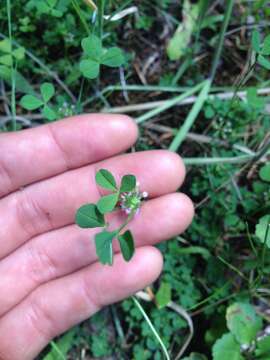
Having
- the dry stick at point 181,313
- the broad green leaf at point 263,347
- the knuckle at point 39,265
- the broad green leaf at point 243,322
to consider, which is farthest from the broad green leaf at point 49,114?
the broad green leaf at point 263,347

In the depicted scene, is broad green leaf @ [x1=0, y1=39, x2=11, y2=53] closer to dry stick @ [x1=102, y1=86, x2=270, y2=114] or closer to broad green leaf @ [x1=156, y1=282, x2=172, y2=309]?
dry stick @ [x1=102, y1=86, x2=270, y2=114]

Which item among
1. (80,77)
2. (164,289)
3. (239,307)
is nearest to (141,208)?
(164,289)

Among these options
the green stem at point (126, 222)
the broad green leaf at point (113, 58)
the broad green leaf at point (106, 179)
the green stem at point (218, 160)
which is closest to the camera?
the green stem at point (126, 222)

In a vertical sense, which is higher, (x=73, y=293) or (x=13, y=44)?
(x=13, y=44)

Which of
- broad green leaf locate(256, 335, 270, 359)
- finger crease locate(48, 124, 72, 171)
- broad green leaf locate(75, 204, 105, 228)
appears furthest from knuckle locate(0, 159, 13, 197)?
broad green leaf locate(256, 335, 270, 359)

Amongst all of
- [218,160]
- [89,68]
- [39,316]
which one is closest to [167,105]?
[218,160]

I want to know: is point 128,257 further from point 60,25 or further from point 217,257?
point 60,25

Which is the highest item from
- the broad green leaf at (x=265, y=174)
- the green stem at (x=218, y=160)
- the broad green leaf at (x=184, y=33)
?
the broad green leaf at (x=184, y=33)

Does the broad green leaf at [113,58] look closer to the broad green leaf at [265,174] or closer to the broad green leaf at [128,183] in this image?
the broad green leaf at [128,183]
